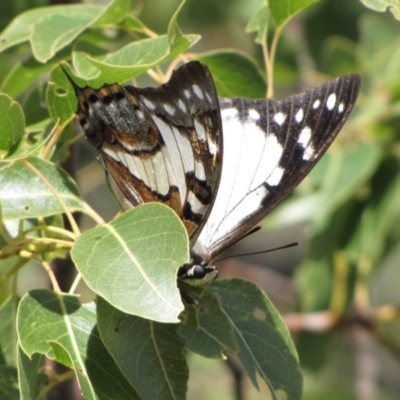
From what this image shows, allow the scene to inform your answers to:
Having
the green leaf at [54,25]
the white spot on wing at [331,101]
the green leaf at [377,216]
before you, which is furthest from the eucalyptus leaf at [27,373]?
the green leaf at [377,216]

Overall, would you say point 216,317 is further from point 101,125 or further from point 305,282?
point 305,282

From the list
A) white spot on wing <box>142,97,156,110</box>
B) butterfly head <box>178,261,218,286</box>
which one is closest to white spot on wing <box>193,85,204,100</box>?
white spot on wing <box>142,97,156,110</box>

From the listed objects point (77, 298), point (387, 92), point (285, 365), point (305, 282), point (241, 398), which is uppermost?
point (387, 92)

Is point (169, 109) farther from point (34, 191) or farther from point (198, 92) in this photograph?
point (34, 191)

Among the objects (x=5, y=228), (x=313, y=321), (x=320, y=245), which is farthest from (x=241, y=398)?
(x=5, y=228)

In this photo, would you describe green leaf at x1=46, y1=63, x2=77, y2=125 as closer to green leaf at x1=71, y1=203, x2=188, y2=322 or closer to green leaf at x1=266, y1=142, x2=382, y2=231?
green leaf at x1=71, y1=203, x2=188, y2=322

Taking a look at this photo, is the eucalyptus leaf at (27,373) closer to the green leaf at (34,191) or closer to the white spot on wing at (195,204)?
the green leaf at (34,191)
